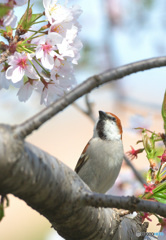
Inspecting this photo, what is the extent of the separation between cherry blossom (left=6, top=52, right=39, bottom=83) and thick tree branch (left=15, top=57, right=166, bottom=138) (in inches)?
21.3

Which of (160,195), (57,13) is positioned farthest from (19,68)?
A: (160,195)

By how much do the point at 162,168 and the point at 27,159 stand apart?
0.91 meters

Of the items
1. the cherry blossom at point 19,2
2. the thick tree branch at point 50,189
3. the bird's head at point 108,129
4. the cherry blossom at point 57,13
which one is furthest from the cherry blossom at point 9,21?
the bird's head at point 108,129

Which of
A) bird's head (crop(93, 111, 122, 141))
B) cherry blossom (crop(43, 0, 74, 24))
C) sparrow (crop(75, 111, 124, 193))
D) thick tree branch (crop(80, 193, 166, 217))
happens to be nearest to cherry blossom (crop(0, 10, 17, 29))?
cherry blossom (crop(43, 0, 74, 24))

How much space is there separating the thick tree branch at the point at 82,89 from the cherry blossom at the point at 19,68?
541mm

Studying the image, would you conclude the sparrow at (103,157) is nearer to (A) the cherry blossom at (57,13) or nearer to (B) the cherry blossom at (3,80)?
(B) the cherry blossom at (3,80)

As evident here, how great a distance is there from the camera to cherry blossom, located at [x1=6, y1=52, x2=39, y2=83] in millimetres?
1665

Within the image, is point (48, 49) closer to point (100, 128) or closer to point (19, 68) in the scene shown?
point (19, 68)

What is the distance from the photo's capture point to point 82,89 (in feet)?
3.84

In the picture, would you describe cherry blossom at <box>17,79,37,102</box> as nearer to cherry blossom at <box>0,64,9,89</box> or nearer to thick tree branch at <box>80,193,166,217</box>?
cherry blossom at <box>0,64,9,89</box>

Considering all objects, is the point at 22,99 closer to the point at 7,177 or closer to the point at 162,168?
the point at 162,168

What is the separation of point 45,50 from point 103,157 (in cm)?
163

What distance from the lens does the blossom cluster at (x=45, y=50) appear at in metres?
1.67

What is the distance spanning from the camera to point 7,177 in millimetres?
1112
